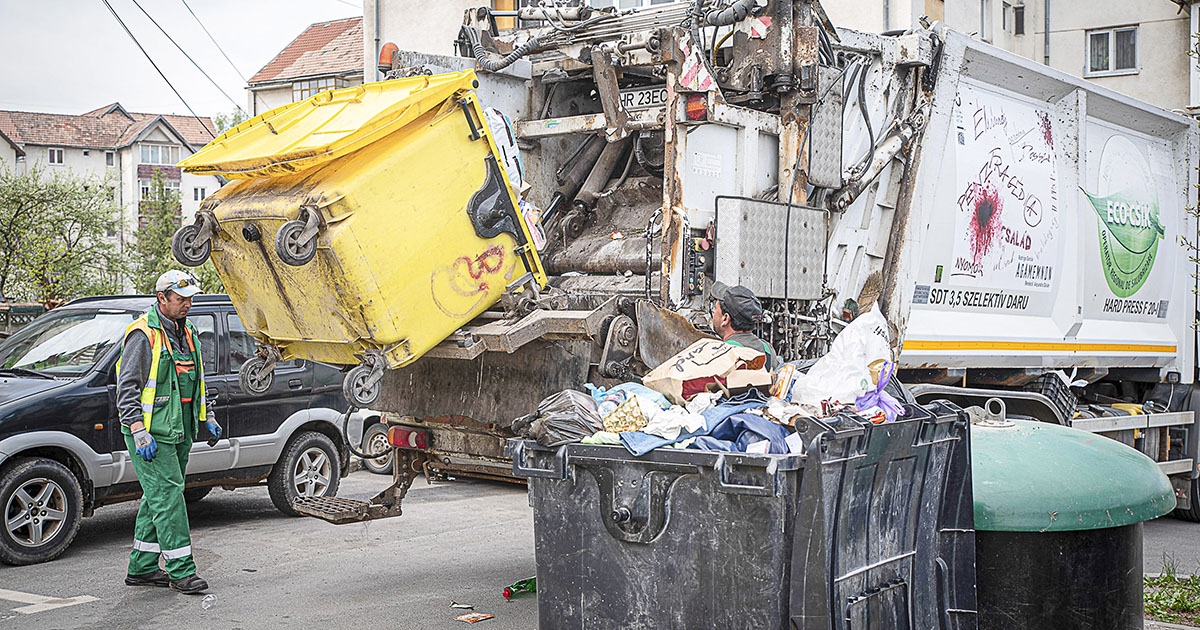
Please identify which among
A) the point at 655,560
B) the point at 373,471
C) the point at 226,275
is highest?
the point at 226,275

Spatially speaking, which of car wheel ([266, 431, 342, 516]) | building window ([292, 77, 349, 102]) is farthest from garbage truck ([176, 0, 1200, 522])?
building window ([292, 77, 349, 102])

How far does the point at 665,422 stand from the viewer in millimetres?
3676

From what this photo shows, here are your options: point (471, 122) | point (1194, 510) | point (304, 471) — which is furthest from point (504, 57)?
point (1194, 510)

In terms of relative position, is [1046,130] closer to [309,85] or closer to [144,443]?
[144,443]

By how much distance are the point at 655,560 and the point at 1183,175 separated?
7.55 metres

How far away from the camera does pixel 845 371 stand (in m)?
4.03

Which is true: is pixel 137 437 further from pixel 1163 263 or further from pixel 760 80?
pixel 1163 263

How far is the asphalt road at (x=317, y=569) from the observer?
226 inches

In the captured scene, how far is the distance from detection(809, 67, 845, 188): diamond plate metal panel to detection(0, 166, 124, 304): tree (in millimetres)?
16108

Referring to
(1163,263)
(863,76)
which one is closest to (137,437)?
(863,76)

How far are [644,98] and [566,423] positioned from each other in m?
2.92

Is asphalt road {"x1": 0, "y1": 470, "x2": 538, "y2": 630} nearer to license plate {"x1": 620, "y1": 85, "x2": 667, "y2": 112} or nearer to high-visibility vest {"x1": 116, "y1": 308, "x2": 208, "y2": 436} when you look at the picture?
high-visibility vest {"x1": 116, "y1": 308, "x2": 208, "y2": 436}

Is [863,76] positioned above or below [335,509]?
above

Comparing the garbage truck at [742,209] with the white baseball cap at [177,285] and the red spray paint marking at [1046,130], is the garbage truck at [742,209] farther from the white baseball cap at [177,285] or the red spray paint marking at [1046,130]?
the white baseball cap at [177,285]
